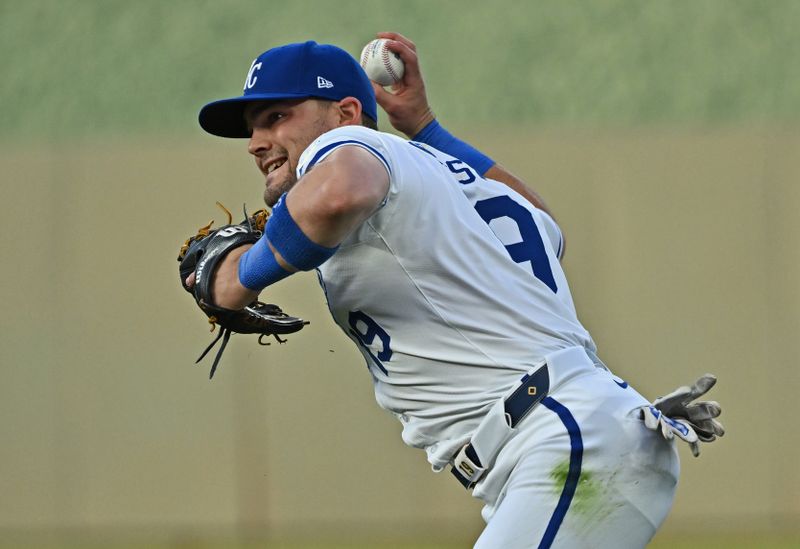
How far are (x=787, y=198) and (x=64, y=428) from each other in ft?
17.5

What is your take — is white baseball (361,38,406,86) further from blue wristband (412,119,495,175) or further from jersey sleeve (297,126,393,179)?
→ jersey sleeve (297,126,393,179)

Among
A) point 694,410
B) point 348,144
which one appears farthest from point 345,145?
point 694,410

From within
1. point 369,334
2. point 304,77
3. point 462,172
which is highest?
point 304,77

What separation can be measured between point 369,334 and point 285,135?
24.5 inches

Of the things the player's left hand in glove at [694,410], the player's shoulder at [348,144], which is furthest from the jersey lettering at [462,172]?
the player's left hand in glove at [694,410]

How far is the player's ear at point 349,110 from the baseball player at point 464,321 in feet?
0.21

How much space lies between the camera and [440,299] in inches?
130

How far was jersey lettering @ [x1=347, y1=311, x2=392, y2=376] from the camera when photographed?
3.43m

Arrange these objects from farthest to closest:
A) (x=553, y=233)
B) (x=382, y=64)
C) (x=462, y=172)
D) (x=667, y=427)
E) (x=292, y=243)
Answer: (x=382, y=64), (x=553, y=233), (x=462, y=172), (x=667, y=427), (x=292, y=243)

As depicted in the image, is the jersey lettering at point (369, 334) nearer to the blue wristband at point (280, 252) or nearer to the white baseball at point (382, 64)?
the blue wristband at point (280, 252)

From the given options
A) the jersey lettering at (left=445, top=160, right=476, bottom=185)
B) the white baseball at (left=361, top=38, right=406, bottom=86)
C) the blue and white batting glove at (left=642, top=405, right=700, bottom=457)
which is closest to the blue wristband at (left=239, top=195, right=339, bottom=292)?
the jersey lettering at (left=445, top=160, right=476, bottom=185)

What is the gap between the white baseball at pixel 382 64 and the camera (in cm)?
435

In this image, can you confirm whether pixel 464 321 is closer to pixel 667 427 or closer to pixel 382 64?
pixel 667 427

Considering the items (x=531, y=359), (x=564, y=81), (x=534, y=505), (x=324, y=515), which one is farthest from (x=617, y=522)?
(x=564, y=81)
